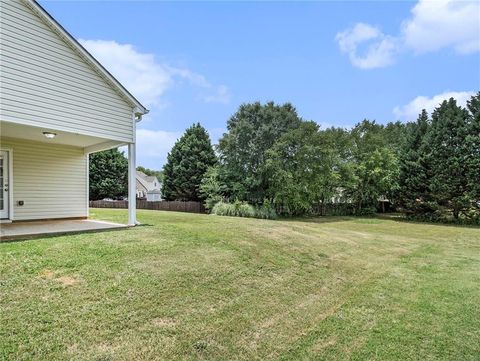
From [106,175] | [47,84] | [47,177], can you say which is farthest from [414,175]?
[106,175]

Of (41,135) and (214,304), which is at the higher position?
(41,135)

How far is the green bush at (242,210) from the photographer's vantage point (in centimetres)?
1908

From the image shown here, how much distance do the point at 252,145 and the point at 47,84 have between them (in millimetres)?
14822

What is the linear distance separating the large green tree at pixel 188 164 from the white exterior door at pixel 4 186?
1708cm

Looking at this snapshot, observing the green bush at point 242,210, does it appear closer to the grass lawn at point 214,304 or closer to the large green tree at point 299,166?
the large green tree at point 299,166

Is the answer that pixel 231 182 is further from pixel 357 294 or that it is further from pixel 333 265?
pixel 357 294

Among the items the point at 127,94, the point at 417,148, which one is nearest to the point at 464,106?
the point at 417,148

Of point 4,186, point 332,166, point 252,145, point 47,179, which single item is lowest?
point 4,186

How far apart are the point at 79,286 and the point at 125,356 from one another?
1.53 m

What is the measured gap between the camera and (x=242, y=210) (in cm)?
1917

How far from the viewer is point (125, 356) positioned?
123 inches

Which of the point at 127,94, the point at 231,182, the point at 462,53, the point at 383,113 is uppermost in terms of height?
the point at 383,113

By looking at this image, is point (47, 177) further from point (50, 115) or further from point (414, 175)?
point (414, 175)

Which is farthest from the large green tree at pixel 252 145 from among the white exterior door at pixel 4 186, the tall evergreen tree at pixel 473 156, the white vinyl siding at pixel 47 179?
the white exterior door at pixel 4 186
